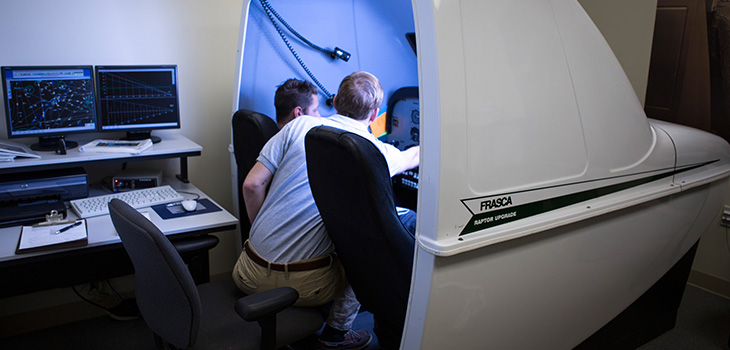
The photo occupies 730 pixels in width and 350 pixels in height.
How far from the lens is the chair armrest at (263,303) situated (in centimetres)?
143

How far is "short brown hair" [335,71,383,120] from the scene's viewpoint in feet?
6.60

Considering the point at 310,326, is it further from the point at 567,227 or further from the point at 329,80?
the point at 329,80

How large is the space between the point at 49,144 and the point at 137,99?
423 mm

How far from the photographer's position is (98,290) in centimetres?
266

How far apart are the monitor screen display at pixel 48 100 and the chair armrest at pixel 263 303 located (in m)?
1.38

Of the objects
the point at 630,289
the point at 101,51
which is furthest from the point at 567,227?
the point at 101,51

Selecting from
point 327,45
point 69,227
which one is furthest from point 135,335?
point 327,45

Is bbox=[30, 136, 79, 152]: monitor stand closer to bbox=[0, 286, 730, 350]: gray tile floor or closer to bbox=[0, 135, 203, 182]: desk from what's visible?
bbox=[0, 135, 203, 182]: desk

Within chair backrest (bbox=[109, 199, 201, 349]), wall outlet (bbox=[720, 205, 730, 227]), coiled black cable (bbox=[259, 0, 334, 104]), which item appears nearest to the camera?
chair backrest (bbox=[109, 199, 201, 349])

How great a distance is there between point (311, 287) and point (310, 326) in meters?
0.17

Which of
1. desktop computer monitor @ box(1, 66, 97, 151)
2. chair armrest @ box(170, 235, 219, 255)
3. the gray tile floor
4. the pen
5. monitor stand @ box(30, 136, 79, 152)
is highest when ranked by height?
desktop computer monitor @ box(1, 66, 97, 151)

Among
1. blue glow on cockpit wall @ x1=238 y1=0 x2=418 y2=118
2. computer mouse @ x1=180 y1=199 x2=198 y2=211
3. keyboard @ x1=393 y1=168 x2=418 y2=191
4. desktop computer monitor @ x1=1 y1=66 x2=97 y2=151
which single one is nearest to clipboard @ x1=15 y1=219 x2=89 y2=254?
computer mouse @ x1=180 y1=199 x2=198 y2=211

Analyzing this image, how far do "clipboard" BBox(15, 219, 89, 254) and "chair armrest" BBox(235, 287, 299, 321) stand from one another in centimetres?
74

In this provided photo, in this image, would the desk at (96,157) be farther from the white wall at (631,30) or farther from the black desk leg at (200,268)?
the white wall at (631,30)
